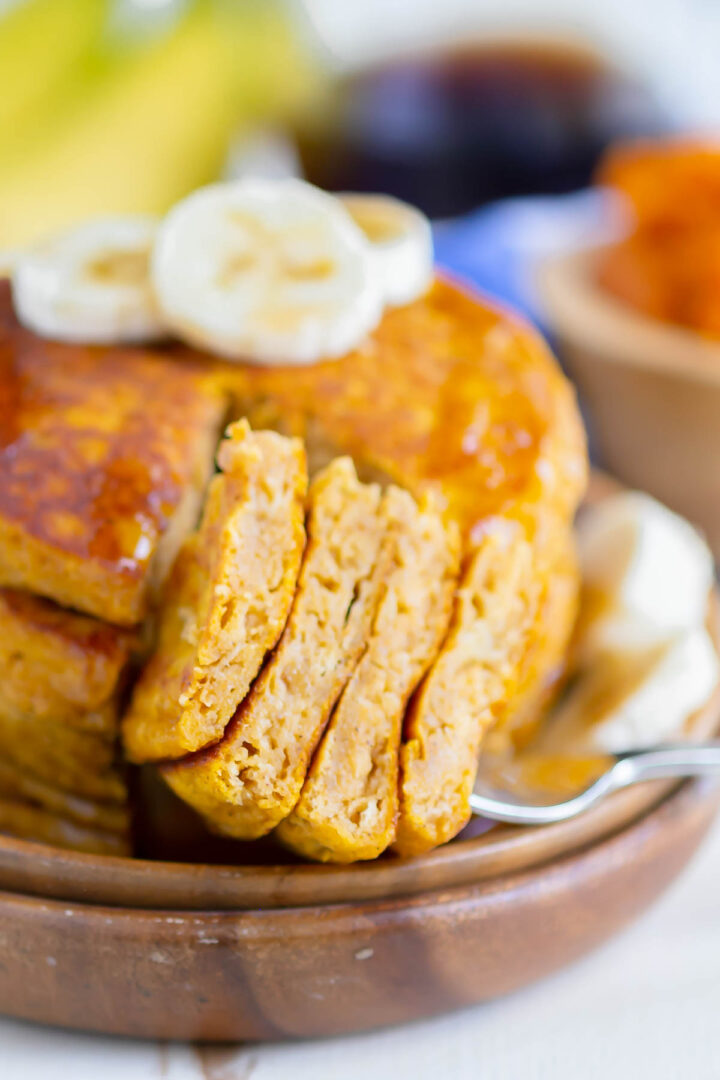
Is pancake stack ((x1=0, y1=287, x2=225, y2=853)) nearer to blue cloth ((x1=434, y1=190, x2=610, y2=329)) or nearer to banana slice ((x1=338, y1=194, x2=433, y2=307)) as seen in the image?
banana slice ((x1=338, y1=194, x2=433, y2=307))

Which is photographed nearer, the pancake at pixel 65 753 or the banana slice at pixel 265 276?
the pancake at pixel 65 753

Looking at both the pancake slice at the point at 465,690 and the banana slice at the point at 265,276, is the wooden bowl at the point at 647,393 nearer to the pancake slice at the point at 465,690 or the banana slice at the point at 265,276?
the banana slice at the point at 265,276

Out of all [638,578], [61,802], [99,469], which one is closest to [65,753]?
[61,802]

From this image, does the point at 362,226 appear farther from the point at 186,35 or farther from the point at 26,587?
the point at 186,35

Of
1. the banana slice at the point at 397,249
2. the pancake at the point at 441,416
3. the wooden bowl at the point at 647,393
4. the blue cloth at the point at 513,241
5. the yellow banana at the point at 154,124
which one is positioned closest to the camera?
the pancake at the point at 441,416

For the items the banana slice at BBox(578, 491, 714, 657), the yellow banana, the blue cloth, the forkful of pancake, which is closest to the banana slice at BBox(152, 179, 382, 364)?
the forkful of pancake

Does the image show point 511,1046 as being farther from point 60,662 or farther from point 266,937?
point 60,662

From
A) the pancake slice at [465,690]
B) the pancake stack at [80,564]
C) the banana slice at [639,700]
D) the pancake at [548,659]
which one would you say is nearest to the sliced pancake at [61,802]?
the pancake stack at [80,564]

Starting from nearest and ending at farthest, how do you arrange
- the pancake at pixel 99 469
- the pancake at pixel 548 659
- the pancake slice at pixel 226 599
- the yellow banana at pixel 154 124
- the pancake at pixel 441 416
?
the pancake slice at pixel 226 599 → the pancake at pixel 99 469 → the pancake at pixel 441 416 → the pancake at pixel 548 659 → the yellow banana at pixel 154 124

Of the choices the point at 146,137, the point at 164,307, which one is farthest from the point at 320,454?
the point at 146,137
